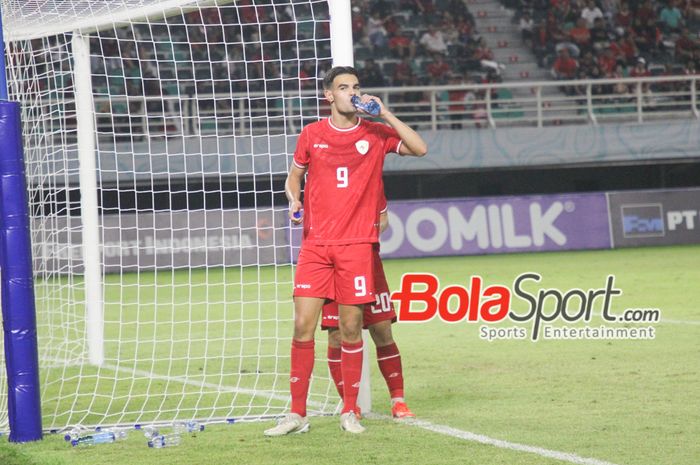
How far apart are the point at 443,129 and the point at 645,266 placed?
7.36 m

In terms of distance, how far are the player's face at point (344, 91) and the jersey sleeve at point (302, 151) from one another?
240 millimetres

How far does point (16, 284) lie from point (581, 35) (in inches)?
877

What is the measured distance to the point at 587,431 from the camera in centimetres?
629

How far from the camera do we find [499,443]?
6008mm

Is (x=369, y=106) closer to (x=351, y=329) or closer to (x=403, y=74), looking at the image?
(x=351, y=329)

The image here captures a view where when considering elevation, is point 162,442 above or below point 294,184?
below

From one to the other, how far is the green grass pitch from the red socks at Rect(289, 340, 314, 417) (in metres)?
0.20

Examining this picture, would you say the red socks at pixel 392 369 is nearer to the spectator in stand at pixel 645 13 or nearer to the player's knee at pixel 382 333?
the player's knee at pixel 382 333

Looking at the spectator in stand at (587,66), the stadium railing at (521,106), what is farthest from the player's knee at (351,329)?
the spectator in stand at (587,66)

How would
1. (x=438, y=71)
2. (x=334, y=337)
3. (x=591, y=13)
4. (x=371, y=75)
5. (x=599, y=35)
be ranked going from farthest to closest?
(x=591, y=13), (x=599, y=35), (x=438, y=71), (x=371, y=75), (x=334, y=337)

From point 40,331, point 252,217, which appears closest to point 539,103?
point 252,217

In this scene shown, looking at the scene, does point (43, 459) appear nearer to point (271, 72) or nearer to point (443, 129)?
point (271, 72)

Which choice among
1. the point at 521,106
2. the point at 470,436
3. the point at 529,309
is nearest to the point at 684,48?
the point at 521,106

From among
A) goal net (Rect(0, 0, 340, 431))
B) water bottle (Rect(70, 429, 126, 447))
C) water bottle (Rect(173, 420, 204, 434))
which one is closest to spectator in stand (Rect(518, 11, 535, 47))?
goal net (Rect(0, 0, 340, 431))
